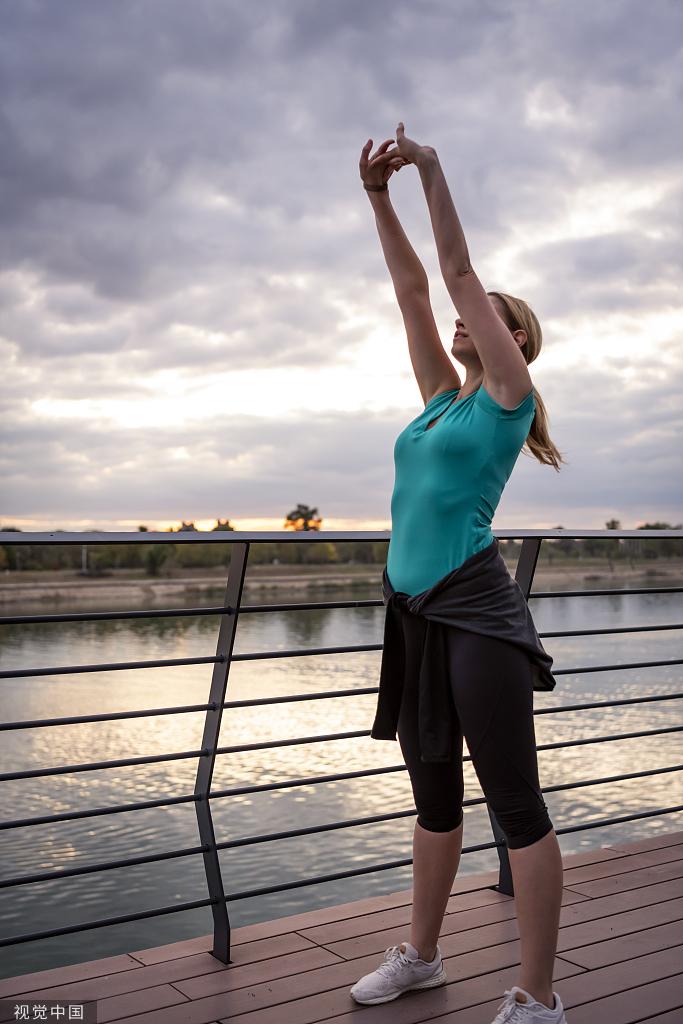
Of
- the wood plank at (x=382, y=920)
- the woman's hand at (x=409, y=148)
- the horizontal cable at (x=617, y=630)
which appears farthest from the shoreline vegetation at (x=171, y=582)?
the woman's hand at (x=409, y=148)

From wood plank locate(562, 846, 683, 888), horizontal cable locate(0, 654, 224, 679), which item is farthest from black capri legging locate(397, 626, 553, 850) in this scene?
wood plank locate(562, 846, 683, 888)

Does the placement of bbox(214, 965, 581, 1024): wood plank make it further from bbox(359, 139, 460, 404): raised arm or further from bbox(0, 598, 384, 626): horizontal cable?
bbox(359, 139, 460, 404): raised arm

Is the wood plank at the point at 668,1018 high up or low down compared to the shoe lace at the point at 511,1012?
down

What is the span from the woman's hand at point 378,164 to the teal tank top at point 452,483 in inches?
21.3

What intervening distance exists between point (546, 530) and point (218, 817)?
22.0ft

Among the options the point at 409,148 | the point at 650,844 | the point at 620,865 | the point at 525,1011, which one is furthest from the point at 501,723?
the point at 650,844

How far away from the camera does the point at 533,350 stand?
6.07 ft

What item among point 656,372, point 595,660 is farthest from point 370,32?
point 595,660

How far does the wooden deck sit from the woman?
0.40 ft

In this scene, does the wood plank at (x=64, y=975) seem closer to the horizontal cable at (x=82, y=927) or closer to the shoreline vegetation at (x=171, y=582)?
the horizontal cable at (x=82, y=927)

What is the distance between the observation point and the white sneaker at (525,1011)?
169 centimetres

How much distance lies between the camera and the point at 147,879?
19.7ft

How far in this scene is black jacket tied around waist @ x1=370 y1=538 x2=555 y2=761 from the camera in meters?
1.72

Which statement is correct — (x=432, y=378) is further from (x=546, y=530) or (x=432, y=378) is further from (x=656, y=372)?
(x=656, y=372)
